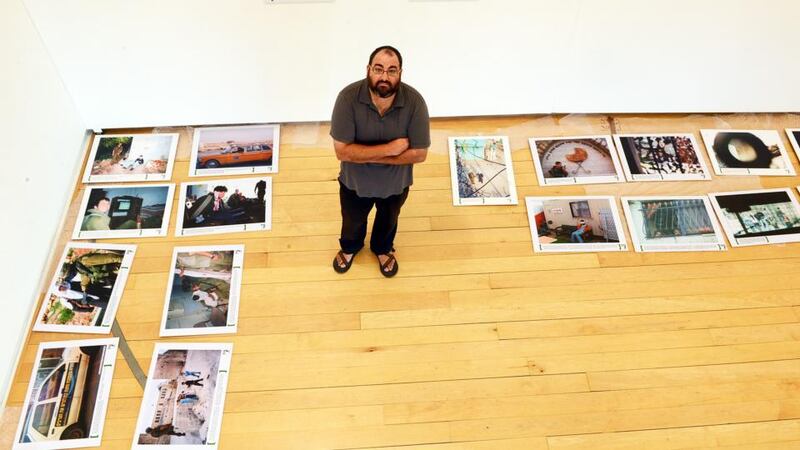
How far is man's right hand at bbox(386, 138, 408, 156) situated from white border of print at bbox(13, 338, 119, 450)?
4.89ft

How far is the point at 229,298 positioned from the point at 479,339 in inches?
45.0

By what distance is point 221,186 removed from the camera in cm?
295

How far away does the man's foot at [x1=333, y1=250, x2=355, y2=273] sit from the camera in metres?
2.68

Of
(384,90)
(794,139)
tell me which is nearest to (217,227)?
(384,90)

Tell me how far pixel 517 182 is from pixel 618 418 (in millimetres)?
1273

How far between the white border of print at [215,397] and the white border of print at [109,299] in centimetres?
27

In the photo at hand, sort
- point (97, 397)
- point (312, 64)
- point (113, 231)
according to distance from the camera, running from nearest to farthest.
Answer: point (97, 397) < point (113, 231) < point (312, 64)

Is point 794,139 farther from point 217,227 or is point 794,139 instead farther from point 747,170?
point 217,227

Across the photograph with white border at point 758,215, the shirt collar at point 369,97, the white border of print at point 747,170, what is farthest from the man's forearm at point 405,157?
the white border of print at point 747,170

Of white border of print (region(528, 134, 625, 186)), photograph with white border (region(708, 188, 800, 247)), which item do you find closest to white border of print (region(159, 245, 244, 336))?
white border of print (region(528, 134, 625, 186))

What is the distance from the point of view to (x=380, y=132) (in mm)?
1949

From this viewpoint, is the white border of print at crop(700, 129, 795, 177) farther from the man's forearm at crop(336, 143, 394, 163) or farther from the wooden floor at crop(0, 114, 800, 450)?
the man's forearm at crop(336, 143, 394, 163)

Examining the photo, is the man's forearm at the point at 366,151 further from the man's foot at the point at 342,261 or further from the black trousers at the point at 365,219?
the man's foot at the point at 342,261

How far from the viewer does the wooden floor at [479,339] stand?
2.31m
